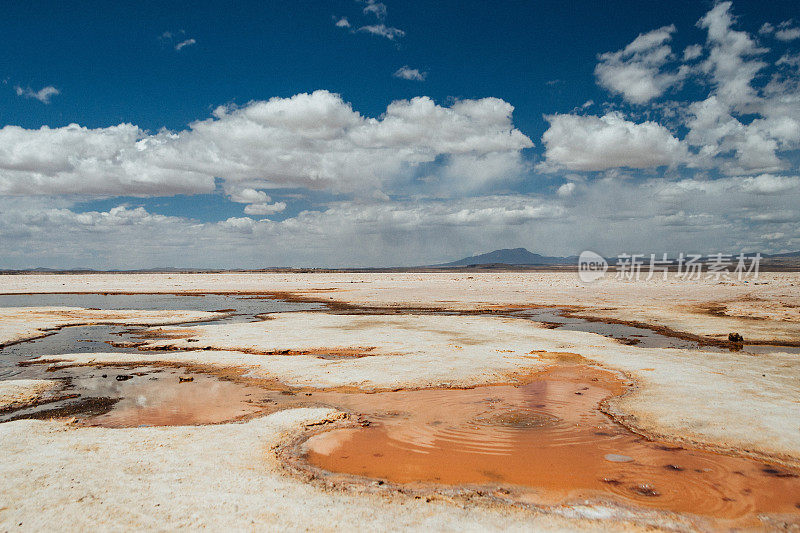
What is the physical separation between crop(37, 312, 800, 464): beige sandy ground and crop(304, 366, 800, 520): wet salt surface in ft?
3.02

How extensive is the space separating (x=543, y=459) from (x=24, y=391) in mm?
12228

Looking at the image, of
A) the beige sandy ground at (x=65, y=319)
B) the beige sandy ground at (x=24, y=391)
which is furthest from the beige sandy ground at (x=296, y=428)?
the beige sandy ground at (x=65, y=319)

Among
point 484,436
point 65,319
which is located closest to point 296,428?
point 484,436

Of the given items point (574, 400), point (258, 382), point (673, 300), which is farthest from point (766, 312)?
point (258, 382)

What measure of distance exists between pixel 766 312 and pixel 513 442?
29069mm

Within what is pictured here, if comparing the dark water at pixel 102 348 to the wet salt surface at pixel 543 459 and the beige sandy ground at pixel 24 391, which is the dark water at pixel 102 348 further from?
the wet salt surface at pixel 543 459

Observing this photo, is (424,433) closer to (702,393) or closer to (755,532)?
(755,532)

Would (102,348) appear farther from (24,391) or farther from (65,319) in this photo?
(65,319)

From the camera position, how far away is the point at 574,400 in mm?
10758

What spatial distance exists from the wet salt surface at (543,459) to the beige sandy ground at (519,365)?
921mm

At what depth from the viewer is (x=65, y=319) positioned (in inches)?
1066

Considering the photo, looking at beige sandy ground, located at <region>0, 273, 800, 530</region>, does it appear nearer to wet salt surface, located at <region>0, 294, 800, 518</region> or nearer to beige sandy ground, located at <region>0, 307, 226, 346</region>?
wet salt surface, located at <region>0, 294, 800, 518</region>

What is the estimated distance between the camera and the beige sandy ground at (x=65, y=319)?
21.7 metres

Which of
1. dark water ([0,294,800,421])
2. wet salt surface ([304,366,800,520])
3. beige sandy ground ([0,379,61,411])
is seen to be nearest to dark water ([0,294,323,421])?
dark water ([0,294,800,421])
